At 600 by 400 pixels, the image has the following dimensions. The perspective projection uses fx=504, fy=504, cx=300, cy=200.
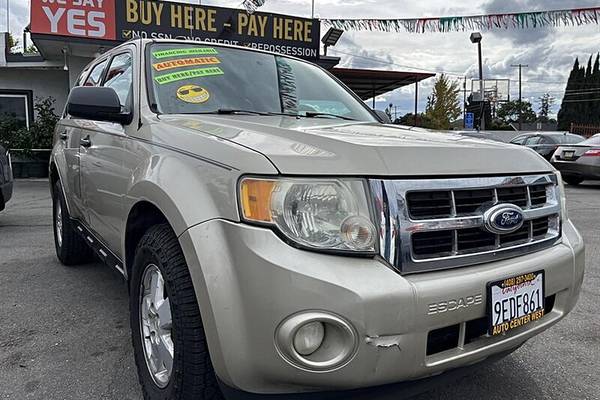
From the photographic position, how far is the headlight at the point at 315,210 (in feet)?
Result: 5.25

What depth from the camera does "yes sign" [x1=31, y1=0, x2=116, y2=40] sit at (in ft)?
34.7

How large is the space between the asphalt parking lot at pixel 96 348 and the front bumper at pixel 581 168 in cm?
788

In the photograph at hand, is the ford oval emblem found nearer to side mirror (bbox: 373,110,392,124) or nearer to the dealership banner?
side mirror (bbox: 373,110,392,124)

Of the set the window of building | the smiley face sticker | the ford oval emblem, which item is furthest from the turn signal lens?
the window of building

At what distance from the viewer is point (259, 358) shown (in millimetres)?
1542

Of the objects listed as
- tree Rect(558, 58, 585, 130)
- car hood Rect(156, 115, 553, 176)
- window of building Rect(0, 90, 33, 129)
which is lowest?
car hood Rect(156, 115, 553, 176)

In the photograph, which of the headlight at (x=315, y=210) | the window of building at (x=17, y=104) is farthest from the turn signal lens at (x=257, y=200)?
the window of building at (x=17, y=104)

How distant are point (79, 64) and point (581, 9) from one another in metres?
12.1

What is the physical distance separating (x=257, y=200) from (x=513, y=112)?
3494 inches

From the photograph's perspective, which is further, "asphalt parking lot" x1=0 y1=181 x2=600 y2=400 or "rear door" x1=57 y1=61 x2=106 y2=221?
"rear door" x1=57 y1=61 x2=106 y2=221

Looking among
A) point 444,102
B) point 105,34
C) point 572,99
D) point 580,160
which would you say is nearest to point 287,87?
point 105,34

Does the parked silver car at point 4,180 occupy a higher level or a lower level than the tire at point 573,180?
higher

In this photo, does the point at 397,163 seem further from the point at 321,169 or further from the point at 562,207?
the point at 562,207

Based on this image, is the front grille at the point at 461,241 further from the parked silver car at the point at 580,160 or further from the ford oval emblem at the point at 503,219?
the parked silver car at the point at 580,160
